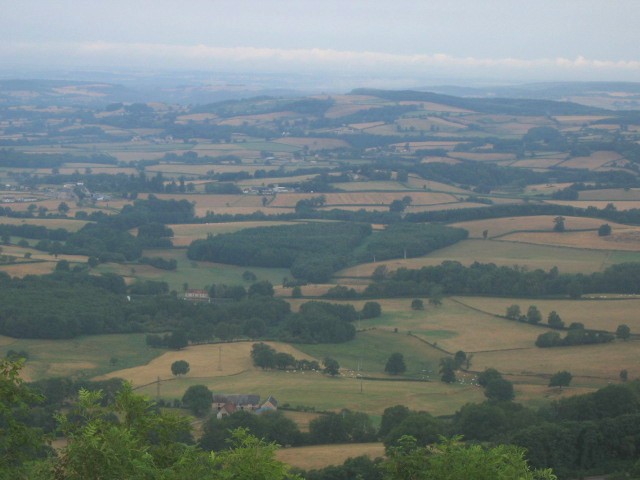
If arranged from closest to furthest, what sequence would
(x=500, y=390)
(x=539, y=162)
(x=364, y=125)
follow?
(x=500, y=390) → (x=539, y=162) → (x=364, y=125)

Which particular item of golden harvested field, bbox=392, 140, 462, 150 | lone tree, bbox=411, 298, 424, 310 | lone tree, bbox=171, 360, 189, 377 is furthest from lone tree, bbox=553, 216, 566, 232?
golden harvested field, bbox=392, 140, 462, 150

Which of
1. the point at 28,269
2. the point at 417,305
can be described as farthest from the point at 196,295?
the point at 417,305

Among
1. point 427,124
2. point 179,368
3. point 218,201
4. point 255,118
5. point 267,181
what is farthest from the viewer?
point 255,118

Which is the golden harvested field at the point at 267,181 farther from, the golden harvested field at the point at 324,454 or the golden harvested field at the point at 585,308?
the golden harvested field at the point at 324,454

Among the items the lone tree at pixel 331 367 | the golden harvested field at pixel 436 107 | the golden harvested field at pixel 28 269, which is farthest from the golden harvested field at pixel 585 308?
the golden harvested field at pixel 436 107

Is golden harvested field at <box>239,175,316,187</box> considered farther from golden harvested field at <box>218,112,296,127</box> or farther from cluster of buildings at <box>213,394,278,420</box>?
cluster of buildings at <box>213,394,278,420</box>

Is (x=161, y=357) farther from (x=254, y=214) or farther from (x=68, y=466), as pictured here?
(x=254, y=214)

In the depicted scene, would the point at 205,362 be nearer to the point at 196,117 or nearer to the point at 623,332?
the point at 623,332
